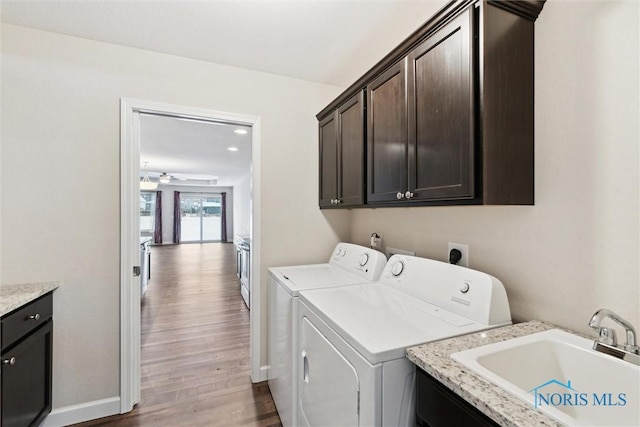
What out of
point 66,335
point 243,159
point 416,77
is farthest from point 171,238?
point 416,77

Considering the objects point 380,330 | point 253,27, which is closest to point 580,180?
point 380,330

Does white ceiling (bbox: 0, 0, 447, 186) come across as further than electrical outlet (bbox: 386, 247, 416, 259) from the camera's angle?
No

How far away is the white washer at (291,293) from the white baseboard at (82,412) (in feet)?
3.37

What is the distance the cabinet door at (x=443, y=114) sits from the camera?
1.01m

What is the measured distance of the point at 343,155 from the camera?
6.36ft

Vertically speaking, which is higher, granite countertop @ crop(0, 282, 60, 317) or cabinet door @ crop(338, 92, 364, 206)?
cabinet door @ crop(338, 92, 364, 206)

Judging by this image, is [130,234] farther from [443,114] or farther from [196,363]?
[443,114]

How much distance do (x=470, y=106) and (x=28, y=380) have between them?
2474mm

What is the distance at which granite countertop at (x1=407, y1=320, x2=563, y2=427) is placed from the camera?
23.1 inches

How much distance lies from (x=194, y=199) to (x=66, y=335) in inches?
380

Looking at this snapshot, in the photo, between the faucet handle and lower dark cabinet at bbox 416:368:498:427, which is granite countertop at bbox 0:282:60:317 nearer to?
lower dark cabinet at bbox 416:368:498:427

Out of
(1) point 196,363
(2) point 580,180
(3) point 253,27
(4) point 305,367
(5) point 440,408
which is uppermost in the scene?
(3) point 253,27

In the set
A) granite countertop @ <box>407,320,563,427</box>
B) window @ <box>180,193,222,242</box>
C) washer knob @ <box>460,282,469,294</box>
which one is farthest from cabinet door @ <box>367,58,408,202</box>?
window @ <box>180,193,222,242</box>

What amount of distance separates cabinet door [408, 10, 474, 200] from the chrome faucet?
1.60 feet
